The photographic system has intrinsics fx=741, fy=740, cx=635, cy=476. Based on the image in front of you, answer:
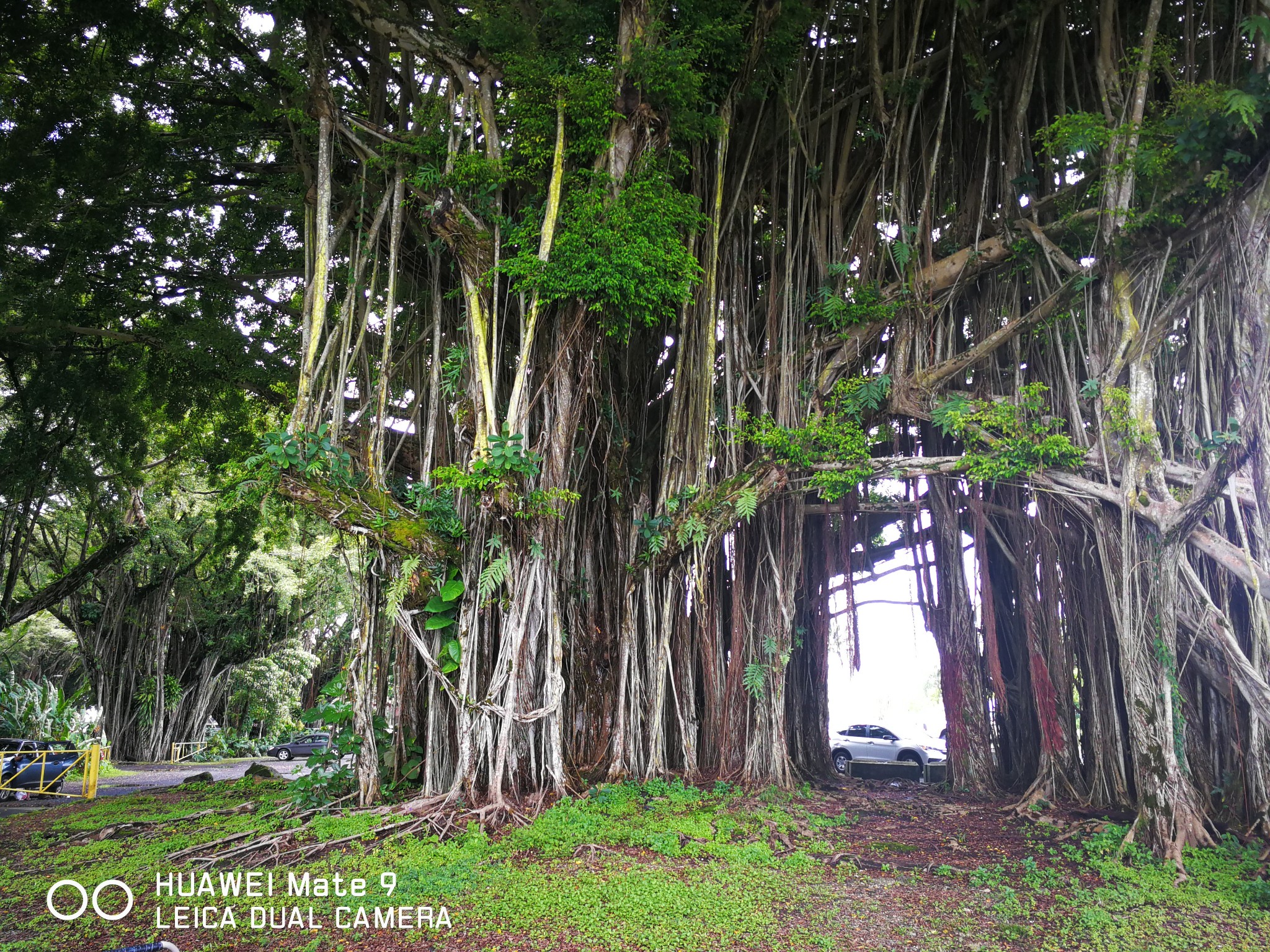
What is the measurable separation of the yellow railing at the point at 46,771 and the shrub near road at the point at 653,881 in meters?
1.87

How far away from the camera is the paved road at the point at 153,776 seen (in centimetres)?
693

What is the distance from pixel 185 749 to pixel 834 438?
13.3m

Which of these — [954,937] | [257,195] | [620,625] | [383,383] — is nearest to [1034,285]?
[620,625]

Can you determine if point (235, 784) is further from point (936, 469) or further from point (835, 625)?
point (936, 469)

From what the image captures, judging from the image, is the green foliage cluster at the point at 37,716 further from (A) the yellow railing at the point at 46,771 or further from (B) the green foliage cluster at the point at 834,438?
(B) the green foliage cluster at the point at 834,438

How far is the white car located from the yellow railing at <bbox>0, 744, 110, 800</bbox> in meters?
8.35

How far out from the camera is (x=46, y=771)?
25.5 feet

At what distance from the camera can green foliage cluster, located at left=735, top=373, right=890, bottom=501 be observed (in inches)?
210

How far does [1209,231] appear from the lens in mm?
4238

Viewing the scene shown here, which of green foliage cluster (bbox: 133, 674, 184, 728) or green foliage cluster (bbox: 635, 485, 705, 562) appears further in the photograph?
green foliage cluster (bbox: 133, 674, 184, 728)

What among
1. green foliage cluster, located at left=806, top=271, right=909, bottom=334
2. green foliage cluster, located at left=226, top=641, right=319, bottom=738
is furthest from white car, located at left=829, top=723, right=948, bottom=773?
green foliage cluster, located at left=226, top=641, right=319, bottom=738

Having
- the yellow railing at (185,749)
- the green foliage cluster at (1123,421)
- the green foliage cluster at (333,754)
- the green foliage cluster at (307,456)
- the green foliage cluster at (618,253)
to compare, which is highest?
the green foliage cluster at (618,253)

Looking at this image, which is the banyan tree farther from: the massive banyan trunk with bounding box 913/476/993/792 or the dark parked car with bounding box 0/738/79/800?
the dark parked car with bounding box 0/738/79/800

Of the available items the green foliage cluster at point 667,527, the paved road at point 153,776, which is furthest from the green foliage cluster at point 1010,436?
the paved road at point 153,776
